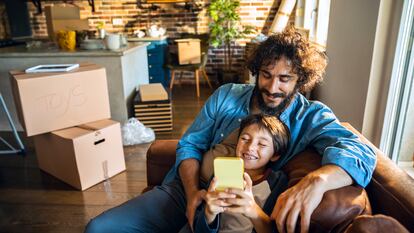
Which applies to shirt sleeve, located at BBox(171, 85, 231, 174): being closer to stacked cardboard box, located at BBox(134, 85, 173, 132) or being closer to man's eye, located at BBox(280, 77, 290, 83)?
man's eye, located at BBox(280, 77, 290, 83)

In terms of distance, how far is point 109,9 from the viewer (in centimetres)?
538

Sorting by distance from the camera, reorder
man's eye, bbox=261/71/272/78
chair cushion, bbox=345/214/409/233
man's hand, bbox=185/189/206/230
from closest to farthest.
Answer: chair cushion, bbox=345/214/409/233 < man's hand, bbox=185/189/206/230 < man's eye, bbox=261/71/272/78

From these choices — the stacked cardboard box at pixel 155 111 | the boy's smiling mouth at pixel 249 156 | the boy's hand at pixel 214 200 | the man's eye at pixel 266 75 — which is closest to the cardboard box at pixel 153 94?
the stacked cardboard box at pixel 155 111

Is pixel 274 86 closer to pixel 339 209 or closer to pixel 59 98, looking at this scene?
pixel 339 209

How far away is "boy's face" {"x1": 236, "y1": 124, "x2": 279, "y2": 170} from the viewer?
1.16 m

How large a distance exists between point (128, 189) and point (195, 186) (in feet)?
3.80

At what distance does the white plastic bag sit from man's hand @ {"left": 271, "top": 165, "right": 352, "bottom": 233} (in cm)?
219

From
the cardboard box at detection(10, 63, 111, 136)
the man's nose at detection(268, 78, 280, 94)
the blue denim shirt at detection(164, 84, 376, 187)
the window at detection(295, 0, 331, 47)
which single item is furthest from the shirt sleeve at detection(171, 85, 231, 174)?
the window at detection(295, 0, 331, 47)

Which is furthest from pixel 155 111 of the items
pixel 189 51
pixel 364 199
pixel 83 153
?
pixel 364 199

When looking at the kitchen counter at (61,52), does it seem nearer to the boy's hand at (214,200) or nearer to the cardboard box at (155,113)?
the cardboard box at (155,113)

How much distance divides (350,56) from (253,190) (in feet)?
5.06

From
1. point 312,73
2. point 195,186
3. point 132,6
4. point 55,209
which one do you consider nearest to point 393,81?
point 312,73

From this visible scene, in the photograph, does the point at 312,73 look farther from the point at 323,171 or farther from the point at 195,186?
the point at 195,186

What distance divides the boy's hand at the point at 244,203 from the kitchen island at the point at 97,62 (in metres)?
2.33
